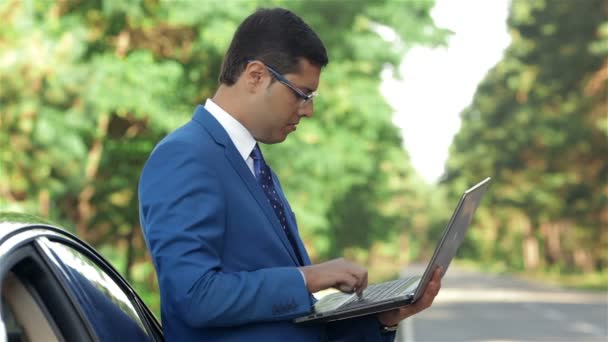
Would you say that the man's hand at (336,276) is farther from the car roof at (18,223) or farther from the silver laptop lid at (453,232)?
the car roof at (18,223)

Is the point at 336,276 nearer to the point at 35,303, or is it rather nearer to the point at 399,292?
the point at 399,292

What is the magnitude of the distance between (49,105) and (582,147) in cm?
4005

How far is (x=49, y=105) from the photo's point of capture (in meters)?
17.4

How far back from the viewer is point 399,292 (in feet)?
10.8

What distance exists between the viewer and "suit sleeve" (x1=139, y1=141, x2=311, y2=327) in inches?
115

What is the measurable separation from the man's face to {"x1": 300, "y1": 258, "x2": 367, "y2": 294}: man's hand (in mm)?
332

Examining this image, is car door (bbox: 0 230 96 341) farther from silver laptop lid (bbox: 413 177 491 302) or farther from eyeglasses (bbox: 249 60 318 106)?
silver laptop lid (bbox: 413 177 491 302)

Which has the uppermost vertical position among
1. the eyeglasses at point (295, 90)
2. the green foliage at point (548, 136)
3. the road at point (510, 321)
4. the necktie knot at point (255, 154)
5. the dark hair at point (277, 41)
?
the green foliage at point (548, 136)

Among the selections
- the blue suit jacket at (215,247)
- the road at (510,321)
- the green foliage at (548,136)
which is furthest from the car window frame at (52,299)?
the green foliage at (548,136)

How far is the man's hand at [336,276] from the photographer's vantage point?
3037 millimetres

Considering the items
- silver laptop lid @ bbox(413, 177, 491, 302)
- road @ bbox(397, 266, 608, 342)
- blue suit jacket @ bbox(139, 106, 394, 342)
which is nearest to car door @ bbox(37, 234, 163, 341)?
blue suit jacket @ bbox(139, 106, 394, 342)

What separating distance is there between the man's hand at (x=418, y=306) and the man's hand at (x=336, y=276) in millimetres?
236

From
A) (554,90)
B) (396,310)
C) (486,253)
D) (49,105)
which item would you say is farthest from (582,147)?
(486,253)

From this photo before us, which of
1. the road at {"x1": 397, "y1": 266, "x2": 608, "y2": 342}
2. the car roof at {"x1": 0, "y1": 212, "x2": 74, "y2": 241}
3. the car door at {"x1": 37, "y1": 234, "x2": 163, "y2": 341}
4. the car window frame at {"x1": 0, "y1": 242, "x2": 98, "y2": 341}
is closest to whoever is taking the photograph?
the car roof at {"x1": 0, "y1": 212, "x2": 74, "y2": 241}
